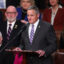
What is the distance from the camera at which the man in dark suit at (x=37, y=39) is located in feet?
11.5

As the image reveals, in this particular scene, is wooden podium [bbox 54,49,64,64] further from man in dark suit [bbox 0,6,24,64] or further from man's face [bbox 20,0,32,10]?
man's face [bbox 20,0,32,10]

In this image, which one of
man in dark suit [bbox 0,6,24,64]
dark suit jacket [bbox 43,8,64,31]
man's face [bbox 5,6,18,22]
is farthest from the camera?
dark suit jacket [bbox 43,8,64,31]

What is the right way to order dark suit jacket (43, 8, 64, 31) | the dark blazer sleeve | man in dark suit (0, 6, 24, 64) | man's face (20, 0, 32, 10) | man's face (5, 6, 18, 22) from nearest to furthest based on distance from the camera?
the dark blazer sleeve
man in dark suit (0, 6, 24, 64)
man's face (5, 6, 18, 22)
man's face (20, 0, 32, 10)
dark suit jacket (43, 8, 64, 31)

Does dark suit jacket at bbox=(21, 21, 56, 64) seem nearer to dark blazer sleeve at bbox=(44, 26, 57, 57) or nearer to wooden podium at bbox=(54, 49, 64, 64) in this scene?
dark blazer sleeve at bbox=(44, 26, 57, 57)

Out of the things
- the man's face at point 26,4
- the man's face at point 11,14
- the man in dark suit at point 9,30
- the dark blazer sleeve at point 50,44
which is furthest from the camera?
the man's face at point 26,4

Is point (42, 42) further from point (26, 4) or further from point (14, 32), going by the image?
point (26, 4)

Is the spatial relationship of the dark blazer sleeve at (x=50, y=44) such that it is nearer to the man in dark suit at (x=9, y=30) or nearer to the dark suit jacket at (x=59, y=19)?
the man in dark suit at (x=9, y=30)

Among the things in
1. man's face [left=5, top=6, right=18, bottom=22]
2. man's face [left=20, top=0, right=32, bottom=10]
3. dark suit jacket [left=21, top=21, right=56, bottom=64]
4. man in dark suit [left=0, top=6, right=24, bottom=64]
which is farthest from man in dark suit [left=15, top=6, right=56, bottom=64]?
man's face [left=20, top=0, right=32, bottom=10]

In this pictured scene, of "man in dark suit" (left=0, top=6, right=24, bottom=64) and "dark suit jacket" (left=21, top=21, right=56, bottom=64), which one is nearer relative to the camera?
"dark suit jacket" (left=21, top=21, right=56, bottom=64)

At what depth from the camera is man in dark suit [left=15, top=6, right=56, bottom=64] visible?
3.52 m

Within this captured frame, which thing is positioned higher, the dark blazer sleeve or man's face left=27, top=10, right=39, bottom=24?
man's face left=27, top=10, right=39, bottom=24

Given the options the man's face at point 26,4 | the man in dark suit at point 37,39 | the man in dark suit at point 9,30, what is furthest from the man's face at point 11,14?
the man in dark suit at point 37,39

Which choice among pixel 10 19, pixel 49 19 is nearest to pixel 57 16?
pixel 49 19

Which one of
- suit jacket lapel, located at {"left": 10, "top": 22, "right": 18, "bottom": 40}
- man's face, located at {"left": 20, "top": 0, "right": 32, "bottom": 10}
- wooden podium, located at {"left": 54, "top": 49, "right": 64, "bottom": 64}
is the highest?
man's face, located at {"left": 20, "top": 0, "right": 32, "bottom": 10}
